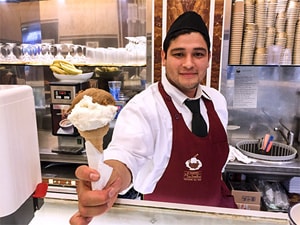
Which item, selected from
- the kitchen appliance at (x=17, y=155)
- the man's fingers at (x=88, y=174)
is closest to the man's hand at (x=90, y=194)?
the man's fingers at (x=88, y=174)

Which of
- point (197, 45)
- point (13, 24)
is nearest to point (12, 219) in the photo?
point (197, 45)

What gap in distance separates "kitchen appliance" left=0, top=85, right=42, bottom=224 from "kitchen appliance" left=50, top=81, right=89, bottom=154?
4.36 ft

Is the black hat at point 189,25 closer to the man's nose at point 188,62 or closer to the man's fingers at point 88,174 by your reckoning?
the man's nose at point 188,62

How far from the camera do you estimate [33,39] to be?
275cm

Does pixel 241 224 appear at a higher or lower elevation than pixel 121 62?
lower

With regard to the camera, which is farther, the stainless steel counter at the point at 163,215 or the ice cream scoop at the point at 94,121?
the stainless steel counter at the point at 163,215

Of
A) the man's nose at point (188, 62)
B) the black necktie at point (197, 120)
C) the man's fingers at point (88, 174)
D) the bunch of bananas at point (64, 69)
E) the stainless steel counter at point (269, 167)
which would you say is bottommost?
the stainless steel counter at point (269, 167)

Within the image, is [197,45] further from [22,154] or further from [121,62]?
[121,62]

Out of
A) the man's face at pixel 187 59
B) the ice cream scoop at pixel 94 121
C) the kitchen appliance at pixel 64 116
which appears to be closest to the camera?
the ice cream scoop at pixel 94 121

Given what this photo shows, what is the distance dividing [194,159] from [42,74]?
81.3 inches

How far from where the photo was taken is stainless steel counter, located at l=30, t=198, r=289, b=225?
82 cm

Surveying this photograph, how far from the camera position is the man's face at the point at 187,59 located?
1241mm

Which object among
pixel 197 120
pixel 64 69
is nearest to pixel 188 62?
pixel 197 120

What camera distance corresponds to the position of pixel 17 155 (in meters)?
0.69
